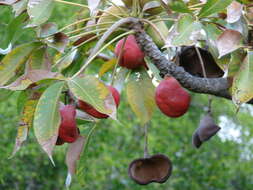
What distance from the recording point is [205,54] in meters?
1.38

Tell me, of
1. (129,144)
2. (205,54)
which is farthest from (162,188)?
(205,54)

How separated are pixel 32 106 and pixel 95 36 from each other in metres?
0.27

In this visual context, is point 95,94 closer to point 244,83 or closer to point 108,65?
point 244,83

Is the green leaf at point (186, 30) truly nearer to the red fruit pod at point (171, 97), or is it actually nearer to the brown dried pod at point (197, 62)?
the red fruit pod at point (171, 97)

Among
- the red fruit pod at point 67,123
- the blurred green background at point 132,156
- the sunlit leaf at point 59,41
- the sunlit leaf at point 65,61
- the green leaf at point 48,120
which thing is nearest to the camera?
the green leaf at point 48,120

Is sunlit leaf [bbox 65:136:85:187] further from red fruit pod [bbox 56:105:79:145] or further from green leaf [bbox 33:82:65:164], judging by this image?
green leaf [bbox 33:82:65:164]

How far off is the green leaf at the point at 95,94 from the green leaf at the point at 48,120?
0.11 ft

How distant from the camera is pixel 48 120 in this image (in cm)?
96

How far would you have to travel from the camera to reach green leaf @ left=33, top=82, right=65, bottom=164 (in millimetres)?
954

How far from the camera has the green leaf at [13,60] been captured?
1153mm

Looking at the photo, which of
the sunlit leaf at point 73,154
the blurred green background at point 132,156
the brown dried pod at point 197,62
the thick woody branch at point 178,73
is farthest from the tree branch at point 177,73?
the blurred green background at point 132,156

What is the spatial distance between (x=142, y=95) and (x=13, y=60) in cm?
32

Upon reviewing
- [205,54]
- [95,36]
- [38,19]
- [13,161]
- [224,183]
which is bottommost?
[224,183]

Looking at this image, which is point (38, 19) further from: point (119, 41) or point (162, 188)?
point (162, 188)
